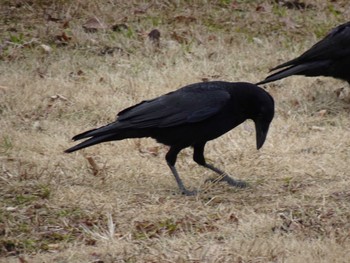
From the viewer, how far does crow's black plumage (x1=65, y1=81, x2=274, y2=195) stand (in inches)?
→ 227

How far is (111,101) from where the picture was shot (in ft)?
24.9

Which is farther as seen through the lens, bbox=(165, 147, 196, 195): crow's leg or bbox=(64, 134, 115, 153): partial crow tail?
bbox=(165, 147, 196, 195): crow's leg

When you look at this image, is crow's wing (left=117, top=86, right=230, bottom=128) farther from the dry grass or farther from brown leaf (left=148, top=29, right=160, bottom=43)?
brown leaf (left=148, top=29, right=160, bottom=43)

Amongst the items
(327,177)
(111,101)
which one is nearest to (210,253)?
(327,177)

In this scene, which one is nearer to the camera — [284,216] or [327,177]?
[284,216]

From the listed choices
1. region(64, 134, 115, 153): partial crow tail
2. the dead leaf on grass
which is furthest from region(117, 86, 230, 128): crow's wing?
the dead leaf on grass

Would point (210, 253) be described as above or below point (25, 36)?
above

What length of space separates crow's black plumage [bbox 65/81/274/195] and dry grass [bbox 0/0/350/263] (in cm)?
34

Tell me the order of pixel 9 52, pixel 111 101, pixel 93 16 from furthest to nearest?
pixel 93 16 → pixel 9 52 → pixel 111 101

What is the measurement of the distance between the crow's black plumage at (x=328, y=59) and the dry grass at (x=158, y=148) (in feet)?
0.86

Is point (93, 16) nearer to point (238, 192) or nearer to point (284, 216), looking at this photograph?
point (238, 192)

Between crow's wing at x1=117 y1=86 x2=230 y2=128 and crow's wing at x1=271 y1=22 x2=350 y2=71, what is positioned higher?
crow's wing at x1=117 y1=86 x2=230 y2=128

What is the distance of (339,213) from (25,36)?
4.80 meters

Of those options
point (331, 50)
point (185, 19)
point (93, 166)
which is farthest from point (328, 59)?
point (93, 166)
